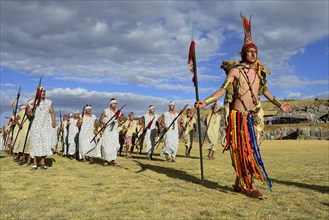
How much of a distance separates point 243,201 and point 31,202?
3221 millimetres

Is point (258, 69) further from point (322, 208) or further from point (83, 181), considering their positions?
point (83, 181)

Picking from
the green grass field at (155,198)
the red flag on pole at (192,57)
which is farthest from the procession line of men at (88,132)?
the red flag on pole at (192,57)

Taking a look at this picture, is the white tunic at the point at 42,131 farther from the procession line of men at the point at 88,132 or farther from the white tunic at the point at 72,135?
the white tunic at the point at 72,135

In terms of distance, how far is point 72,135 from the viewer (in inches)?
607

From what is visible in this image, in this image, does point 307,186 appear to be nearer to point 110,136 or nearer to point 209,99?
point 209,99

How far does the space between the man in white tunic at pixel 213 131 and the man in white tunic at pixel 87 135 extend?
4.38 m

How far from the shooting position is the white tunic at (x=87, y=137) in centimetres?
1297

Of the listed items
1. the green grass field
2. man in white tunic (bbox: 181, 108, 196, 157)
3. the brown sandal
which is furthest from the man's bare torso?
man in white tunic (bbox: 181, 108, 196, 157)

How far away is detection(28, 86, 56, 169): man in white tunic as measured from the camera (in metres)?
9.98

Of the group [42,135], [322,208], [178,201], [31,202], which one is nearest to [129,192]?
[178,201]

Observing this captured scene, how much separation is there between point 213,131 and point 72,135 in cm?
619

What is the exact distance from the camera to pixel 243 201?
5.23m

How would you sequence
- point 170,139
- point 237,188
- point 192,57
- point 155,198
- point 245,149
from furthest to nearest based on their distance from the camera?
point 170,139 → point 192,57 → point 237,188 → point 245,149 → point 155,198

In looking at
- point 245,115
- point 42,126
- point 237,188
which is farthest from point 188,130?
point 245,115
